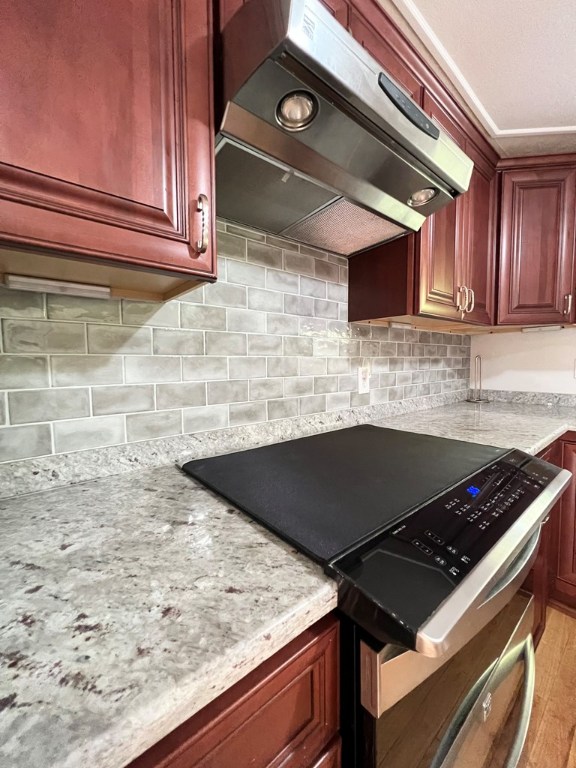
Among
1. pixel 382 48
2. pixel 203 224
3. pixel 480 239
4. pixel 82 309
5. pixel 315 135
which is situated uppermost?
pixel 382 48

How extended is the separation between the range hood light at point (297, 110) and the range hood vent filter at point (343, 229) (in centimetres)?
28

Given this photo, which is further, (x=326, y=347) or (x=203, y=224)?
(x=326, y=347)

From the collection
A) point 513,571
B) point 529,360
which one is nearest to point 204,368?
point 513,571

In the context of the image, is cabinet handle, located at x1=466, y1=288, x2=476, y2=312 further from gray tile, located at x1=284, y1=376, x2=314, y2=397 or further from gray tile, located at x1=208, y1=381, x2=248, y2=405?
gray tile, located at x1=208, y1=381, x2=248, y2=405

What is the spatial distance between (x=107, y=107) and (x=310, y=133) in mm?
392

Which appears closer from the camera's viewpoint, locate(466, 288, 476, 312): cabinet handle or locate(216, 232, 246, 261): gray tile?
locate(216, 232, 246, 261): gray tile

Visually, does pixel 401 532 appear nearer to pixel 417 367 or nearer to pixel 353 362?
pixel 353 362

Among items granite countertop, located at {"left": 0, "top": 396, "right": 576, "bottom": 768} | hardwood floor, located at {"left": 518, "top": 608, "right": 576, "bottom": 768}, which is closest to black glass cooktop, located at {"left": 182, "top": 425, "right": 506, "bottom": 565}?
granite countertop, located at {"left": 0, "top": 396, "right": 576, "bottom": 768}

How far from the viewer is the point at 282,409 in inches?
47.4

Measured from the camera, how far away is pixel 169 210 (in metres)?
0.59

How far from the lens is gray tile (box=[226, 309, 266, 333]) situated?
106 centimetres

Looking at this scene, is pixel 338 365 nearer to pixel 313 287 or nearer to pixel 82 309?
pixel 313 287

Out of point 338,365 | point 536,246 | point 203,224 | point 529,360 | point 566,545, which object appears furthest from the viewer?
point 529,360

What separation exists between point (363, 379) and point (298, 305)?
19.7 inches
